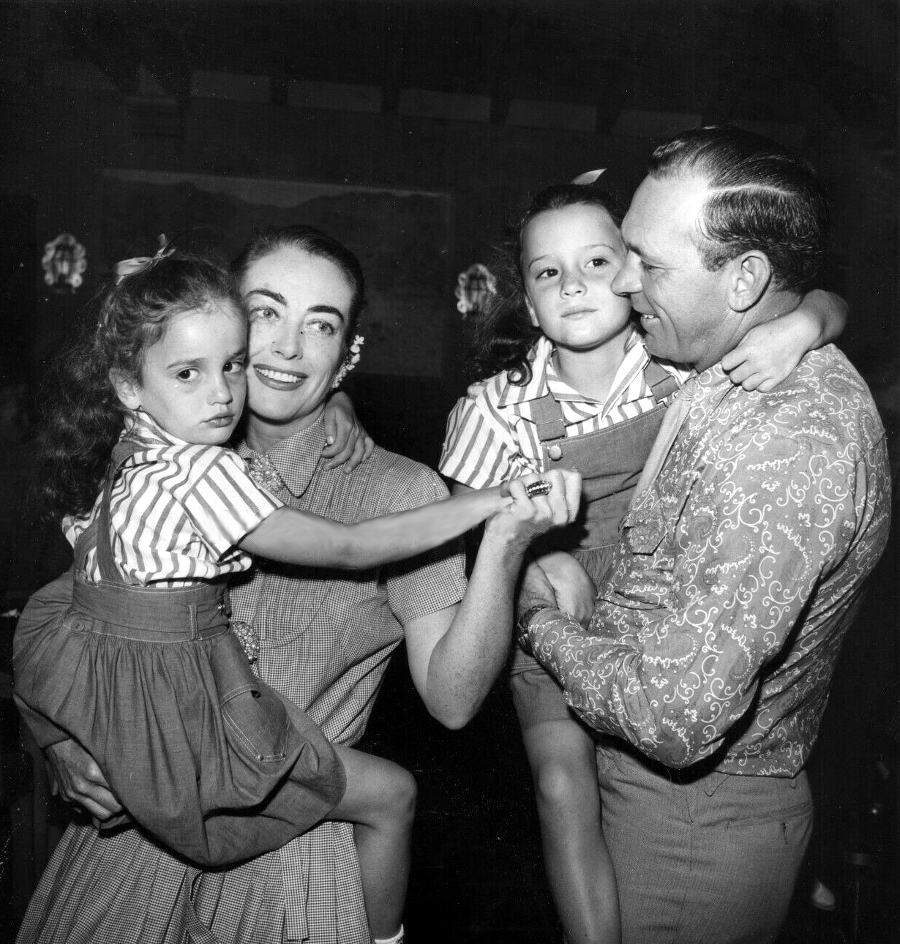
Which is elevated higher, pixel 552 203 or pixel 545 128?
pixel 545 128

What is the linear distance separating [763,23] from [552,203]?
1.26 meters

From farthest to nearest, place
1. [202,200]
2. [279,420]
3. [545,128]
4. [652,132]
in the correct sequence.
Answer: [202,200] → [545,128] → [652,132] → [279,420]

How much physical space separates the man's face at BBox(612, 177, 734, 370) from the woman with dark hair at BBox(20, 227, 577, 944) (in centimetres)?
45

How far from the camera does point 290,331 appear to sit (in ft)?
6.77

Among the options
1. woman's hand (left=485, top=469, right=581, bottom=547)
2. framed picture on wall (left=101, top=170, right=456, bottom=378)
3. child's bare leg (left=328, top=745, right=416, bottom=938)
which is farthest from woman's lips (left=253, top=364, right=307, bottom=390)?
framed picture on wall (left=101, top=170, right=456, bottom=378)

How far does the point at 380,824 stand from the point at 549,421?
1107 millimetres

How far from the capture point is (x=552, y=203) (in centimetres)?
238

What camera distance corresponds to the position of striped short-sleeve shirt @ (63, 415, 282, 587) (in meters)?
1.69

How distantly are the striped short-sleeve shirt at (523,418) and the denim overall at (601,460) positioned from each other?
0.02 meters

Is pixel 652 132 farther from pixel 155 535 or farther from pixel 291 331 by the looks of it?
pixel 155 535

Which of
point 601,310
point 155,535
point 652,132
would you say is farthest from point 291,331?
point 652,132

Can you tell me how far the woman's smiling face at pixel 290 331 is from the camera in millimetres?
2043

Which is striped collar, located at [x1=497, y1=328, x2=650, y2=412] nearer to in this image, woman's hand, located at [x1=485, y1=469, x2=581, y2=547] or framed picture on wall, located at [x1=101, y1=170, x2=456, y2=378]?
woman's hand, located at [x1=485, y1=469, x2=581, y2=547]

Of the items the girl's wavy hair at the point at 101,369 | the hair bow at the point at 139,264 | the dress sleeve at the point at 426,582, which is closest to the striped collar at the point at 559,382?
the dress sleeve at the point at 426,582
